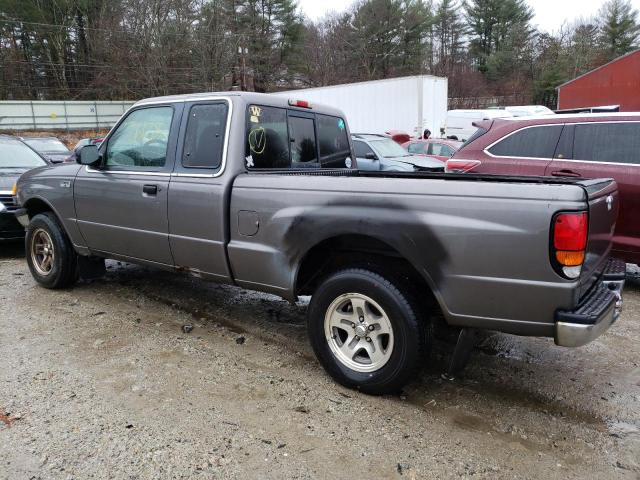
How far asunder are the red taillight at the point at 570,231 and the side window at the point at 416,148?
12.3 m

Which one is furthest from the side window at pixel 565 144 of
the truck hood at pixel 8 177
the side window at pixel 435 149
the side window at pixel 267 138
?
the side window at pixel 435 149

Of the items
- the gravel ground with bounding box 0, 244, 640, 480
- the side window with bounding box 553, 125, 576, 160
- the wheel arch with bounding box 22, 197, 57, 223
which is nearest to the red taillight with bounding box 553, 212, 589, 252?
the gravel ground with bounding box 0, 244, 640, 480

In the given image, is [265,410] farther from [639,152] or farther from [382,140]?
[382,140]

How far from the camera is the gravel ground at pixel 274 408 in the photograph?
266 centimetres

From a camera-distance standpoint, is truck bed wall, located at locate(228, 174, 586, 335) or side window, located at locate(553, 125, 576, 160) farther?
side window, located at locate(553, 125, 576, 160)

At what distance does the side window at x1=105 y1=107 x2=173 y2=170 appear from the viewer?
4336 millimetres

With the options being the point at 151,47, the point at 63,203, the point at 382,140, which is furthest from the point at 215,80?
the point at 63,203

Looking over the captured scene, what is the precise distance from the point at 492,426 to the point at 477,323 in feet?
2.08

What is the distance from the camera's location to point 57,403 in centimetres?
323

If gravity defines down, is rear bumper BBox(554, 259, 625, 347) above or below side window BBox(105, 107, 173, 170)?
below

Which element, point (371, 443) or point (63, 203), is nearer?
point (371, 443)

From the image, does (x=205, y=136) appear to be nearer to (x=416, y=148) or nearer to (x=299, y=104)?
(x=299, y=104)

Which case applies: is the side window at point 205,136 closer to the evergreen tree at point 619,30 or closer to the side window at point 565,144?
the side window at point 565,144

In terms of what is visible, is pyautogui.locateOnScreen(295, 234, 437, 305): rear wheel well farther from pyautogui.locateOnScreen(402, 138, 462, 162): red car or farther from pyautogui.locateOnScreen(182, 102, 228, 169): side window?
pyautogui.locateOnScreen(402, 138, 462, 162): red car
